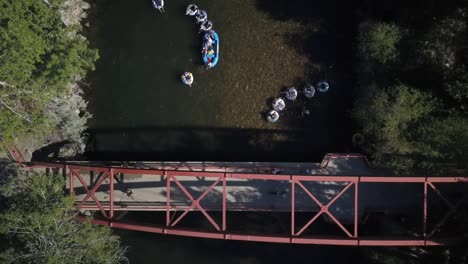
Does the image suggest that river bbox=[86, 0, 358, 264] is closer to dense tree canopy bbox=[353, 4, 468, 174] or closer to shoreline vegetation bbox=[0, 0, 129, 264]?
dense tree canopy bbox=[353, 4, 468, 174]

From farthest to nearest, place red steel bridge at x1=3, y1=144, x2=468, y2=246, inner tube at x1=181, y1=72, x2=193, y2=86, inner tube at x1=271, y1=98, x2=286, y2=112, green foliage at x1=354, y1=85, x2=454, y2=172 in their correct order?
inner tube at x1=181, y1=72, x2=193, y2=86 < inner tube at x1=271, y1=98, x2=286, y2=112 < red steel bridge at x1=3, y1=144, x2=468, y2=246 < green foliage at x1=354, y1=85, x2=454, y2=172

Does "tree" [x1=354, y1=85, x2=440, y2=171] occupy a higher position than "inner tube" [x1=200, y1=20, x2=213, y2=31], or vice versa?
"inner tube" [x1=200, y1=20, x2=213, y2=31]

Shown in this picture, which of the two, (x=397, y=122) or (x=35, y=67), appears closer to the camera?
(x=35, y=67)

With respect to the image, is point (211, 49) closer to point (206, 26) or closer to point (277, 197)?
point (206, 26)

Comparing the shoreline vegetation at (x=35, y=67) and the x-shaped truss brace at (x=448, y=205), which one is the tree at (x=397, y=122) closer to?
the x-shaped truss brace at (x=448, y=205)

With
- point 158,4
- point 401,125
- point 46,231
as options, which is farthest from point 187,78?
point 401,125

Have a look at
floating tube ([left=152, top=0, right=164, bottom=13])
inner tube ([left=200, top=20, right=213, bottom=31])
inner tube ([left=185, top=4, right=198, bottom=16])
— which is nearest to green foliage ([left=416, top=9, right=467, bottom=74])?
inner tube ([left=200, top=20, right=213, bottom=31])
